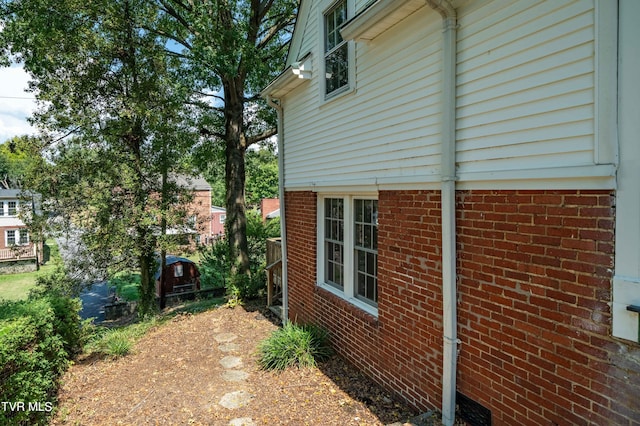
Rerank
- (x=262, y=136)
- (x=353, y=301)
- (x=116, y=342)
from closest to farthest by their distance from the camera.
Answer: (x=353, y=301)
(x=116, y=342)
(x=262, y=136)

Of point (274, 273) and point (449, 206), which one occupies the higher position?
point (449, 206)

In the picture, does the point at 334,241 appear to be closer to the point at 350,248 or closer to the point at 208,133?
the point at 350,248

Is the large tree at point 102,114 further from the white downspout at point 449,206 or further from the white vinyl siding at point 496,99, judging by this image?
the white downspout at point 449,206

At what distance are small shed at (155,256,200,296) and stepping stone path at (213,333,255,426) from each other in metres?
10.7

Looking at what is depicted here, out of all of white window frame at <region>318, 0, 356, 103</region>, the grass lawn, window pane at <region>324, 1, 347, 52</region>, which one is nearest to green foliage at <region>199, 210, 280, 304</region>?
white window frame at <region>318, 0, 356, 103</region>

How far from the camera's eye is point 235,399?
5047 millimetres

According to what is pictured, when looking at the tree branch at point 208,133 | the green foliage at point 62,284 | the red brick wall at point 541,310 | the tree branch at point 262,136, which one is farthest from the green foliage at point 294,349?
the tree branch at point 208,133

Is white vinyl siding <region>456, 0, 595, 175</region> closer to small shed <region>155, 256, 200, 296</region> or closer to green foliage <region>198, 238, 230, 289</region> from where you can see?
green foliage <region>198, 238, 230, 289</region>

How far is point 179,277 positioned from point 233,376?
13301mm

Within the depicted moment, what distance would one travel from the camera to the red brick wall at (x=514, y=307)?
8.18 ft

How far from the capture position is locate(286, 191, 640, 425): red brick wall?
2.49 meters

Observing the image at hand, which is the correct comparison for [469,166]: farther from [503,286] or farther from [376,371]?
[376,371]

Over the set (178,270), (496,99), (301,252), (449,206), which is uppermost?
(496,99)

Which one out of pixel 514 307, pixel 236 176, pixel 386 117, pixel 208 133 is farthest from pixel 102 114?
pixel 514 307
